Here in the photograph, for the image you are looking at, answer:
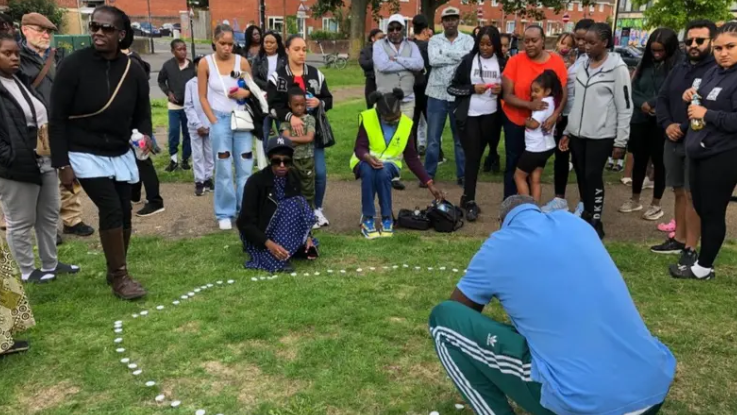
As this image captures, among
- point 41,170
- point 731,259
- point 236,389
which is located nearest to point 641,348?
A: point 236,389


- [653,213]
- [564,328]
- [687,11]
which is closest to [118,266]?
[564,328]

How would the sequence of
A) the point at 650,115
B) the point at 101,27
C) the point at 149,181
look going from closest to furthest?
the point at 101,27
the point at 650,115
the point at 149,181

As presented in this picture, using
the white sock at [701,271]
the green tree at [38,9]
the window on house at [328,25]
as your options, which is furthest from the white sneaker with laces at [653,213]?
the window on house at [328,25]

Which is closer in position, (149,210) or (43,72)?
(43,72)

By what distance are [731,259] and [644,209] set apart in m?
1.66

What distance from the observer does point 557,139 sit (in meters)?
6.53

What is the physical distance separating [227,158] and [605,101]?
144 inches

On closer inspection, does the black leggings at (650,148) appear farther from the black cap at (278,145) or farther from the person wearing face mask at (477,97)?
the black cap at (278,145)

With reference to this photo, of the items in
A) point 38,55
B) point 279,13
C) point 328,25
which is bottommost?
point 38,55

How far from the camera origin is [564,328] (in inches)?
88.9

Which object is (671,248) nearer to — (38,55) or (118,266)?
(118,266)

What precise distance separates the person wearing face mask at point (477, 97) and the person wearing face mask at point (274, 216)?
2.23 m

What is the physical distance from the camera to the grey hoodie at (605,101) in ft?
18.0

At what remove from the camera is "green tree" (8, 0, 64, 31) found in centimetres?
3400
